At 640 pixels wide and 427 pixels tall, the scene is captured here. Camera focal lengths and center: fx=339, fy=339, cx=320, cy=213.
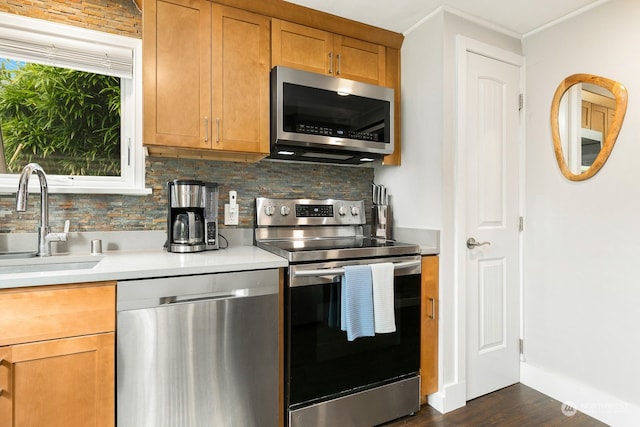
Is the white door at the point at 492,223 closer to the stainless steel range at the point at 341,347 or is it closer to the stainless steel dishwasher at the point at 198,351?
the stainless steel range at the point at 341,347

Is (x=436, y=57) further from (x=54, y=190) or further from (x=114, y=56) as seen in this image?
(x=54, y=190)

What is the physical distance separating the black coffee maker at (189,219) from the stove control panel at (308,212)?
1.18 ft

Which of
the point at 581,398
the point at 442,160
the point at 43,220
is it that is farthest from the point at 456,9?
the point at 43,220

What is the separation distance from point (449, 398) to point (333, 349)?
2.72 feet

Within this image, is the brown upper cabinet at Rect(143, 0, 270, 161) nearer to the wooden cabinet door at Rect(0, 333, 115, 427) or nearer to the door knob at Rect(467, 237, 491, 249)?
the wooden cabinet door at Rect(0, 333, 115, 427)

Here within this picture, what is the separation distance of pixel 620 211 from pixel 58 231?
2.92m

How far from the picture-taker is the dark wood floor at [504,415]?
1.81 meters

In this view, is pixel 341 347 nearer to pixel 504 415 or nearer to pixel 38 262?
pixel 504 415

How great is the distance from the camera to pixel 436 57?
6.51ft

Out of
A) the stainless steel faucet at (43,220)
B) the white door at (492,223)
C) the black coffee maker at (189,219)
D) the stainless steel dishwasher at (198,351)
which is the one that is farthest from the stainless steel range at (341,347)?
the stainless steel faucet at (43,220)

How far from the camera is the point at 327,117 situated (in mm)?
1923

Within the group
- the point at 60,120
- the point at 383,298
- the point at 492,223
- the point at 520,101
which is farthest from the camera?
the point at 520,101

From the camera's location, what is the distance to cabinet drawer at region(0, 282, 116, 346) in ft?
3.69

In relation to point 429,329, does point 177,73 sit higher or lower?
higher
